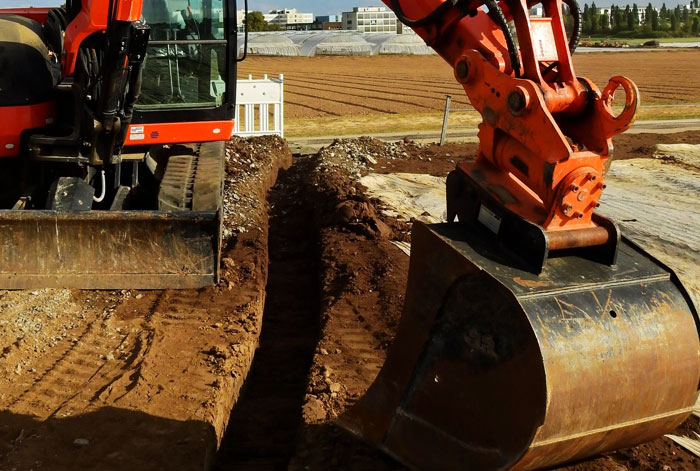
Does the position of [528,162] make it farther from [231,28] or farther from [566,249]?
[231,28]

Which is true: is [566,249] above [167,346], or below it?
above

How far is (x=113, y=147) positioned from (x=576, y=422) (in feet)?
15.3

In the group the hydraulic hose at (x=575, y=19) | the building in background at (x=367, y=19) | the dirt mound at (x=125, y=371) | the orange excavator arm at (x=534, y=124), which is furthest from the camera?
the building in background at (x=367, y=19)

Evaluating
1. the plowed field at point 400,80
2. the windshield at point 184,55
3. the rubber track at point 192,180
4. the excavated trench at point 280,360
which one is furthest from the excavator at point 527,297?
the plowed field at point 400,80

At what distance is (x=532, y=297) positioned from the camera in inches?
124

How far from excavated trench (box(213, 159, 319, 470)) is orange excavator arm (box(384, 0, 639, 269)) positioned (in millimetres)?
2070

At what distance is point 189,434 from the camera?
4.34 m

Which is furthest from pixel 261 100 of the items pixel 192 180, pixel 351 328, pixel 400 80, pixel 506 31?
pixel 400 80

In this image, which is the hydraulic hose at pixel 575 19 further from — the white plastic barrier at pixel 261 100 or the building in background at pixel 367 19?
the building in background at pixel 367 19

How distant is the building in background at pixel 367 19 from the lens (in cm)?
10700

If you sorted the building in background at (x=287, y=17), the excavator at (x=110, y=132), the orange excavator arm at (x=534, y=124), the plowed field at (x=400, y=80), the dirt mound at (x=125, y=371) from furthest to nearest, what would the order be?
the building in background at (x=287, y=17) → the plowed field at (x=400, y=80) → the excavator at (x=110, y=132) → the dirt mound at (x=125, y=371) → the orange excavator arm at (x=534, y=124)

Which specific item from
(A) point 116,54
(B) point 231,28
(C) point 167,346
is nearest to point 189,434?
(C) point 167,346

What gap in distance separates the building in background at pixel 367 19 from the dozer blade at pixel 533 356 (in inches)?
4020

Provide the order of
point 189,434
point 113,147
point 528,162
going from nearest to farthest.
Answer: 1. point 528,162
2. point 189,434
3. point 113,147
